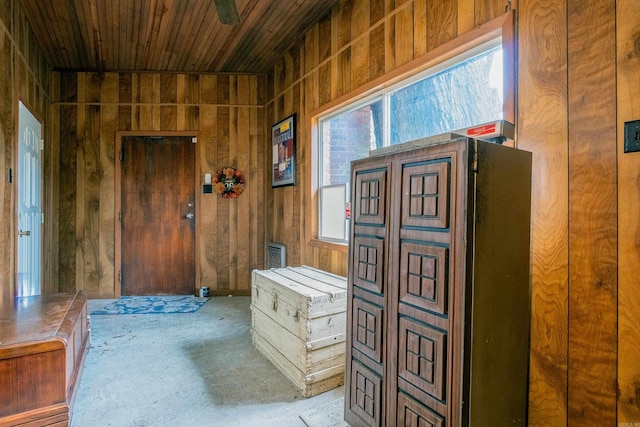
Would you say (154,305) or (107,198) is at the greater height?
(107,198)

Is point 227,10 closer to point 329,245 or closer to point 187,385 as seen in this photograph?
point 329,245

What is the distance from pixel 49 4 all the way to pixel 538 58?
3.74 m

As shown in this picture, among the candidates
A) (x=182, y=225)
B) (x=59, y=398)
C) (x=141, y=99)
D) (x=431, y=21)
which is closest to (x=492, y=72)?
(x=431, y=21)

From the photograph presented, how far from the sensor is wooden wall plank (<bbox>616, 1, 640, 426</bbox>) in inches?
51.0

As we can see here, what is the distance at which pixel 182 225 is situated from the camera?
15.1 feet

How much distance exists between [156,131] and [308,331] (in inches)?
140

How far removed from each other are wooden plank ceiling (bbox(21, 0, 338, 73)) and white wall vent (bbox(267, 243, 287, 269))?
2203 millimetres

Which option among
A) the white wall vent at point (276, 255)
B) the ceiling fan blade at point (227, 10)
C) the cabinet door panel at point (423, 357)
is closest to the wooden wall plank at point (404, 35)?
the ceiling fan blade at point (227, 10)

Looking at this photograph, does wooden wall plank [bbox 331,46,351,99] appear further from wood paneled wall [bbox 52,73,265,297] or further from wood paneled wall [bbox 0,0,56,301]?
wood paneled wall [bbox 0,0,56,301]

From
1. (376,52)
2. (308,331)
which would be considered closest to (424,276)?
(308,331)

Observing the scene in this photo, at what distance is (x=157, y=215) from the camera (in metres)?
4.56

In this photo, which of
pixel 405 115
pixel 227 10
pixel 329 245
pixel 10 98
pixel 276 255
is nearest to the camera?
pixel 227 10

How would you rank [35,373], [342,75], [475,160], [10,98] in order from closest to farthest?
[475,160] → [35,373] → [10,98] → [342,75]

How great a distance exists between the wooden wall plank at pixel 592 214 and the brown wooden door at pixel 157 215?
411cm
